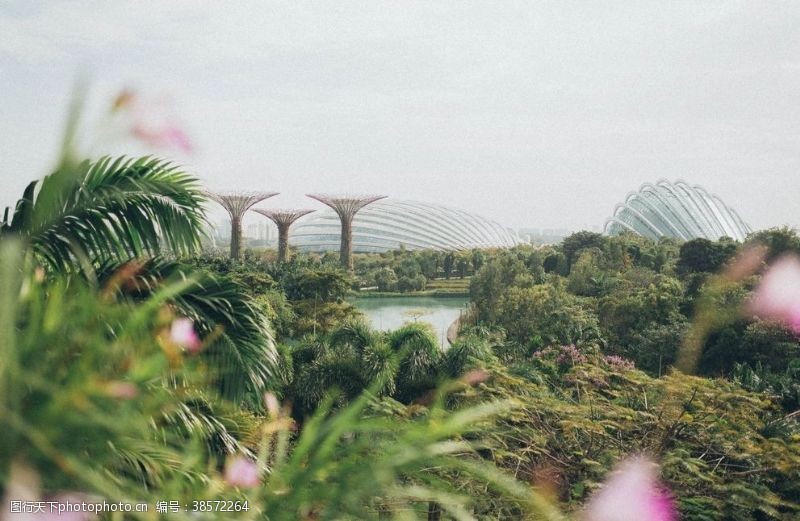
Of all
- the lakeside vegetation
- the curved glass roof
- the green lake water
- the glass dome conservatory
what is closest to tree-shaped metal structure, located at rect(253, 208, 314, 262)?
the green lake water

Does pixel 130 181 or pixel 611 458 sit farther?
pixel 611 458

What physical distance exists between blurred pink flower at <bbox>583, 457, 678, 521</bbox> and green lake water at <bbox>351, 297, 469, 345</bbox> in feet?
62.4

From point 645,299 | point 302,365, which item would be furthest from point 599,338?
point 302,365

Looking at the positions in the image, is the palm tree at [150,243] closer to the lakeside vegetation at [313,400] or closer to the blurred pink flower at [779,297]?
the lakeside vegetation at [313,400]

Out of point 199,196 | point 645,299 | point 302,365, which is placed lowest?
point 302,365

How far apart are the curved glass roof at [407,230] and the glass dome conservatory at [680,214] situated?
12740mm

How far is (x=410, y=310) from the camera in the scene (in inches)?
1166

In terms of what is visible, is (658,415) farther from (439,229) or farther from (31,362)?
(439,229)

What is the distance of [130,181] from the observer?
11.1 feet

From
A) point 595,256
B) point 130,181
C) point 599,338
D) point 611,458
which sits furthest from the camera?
point 595,256

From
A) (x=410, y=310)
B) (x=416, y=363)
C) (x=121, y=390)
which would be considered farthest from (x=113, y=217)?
(x=410, y=310)

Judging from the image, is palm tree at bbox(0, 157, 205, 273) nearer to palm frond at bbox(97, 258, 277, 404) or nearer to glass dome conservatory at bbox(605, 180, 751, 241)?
palm frond at bbox(97, 258, 277, 404)

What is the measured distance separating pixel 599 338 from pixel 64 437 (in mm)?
17046

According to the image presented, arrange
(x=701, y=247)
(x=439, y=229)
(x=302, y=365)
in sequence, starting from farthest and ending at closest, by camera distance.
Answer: (x=439, y=229) < (x=701, y=247) < (x=302, y=365)
